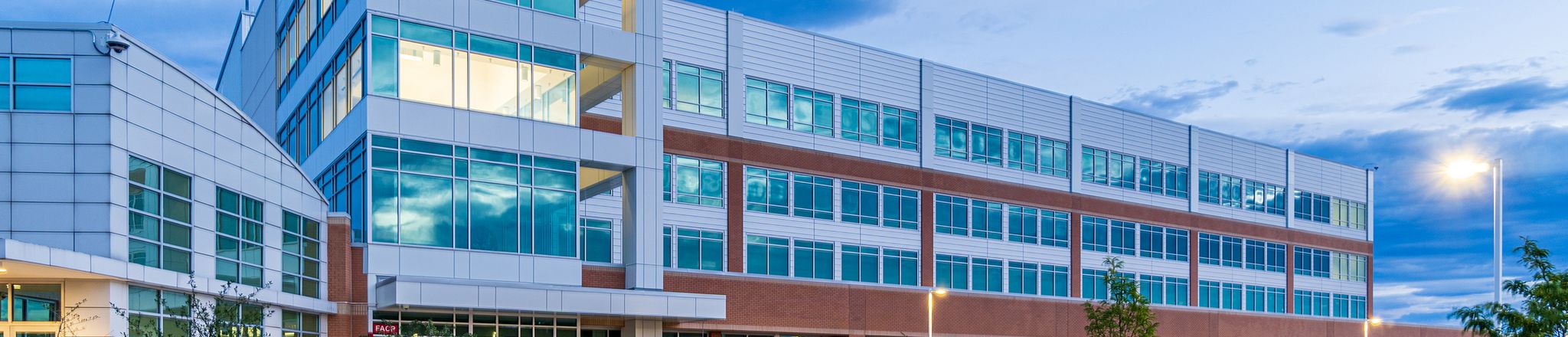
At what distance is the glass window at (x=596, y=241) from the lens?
Result: 144 ft

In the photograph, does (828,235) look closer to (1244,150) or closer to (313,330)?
(313,330)

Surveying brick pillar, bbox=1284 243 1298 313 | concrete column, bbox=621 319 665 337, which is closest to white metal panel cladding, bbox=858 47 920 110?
concrete column, bbox=621 319 665 337

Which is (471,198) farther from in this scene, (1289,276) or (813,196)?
(1289,276)

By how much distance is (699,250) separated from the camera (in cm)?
4797

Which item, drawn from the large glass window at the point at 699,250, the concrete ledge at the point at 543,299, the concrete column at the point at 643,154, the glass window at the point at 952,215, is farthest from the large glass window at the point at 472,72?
the glass window at the point at 952,215

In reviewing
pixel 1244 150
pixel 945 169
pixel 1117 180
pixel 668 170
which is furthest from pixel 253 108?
pixel 1244 150

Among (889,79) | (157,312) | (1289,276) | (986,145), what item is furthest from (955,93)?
(157,312)

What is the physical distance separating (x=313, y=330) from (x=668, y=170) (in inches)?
615

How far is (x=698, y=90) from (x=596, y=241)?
685 cm

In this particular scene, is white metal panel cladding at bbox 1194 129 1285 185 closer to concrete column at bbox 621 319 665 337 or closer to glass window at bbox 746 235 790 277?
glass window at bbox 746 235 790 277

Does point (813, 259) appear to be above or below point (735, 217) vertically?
below

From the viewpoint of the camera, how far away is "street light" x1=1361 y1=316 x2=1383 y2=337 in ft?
246

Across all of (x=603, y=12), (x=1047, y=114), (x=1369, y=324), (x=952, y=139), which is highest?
(x=603, y=12)

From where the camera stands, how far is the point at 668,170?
4712 cm
